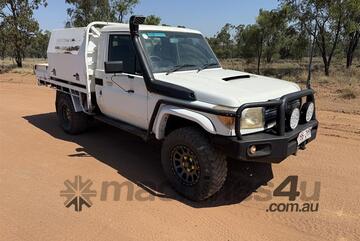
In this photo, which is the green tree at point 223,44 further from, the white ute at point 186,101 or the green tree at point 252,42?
the white ute at point 186,101

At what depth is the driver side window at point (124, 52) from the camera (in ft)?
17.4

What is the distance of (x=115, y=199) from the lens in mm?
4461

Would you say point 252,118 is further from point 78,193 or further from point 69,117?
point 69,117

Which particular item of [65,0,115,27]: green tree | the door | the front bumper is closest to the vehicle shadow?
the door

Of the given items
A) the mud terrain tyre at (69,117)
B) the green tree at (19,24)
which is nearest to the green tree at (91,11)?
the green tree at (19,24)

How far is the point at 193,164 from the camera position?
14.3ft

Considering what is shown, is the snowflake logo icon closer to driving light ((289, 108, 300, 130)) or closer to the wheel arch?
the wheel arch

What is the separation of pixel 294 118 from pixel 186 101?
125 centimetres

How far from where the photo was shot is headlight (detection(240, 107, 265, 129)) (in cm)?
397

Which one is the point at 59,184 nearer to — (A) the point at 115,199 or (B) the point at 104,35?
(A) the point at 115,199

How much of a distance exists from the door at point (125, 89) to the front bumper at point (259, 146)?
1.50 meters

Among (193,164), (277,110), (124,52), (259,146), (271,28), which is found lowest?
(193,164)


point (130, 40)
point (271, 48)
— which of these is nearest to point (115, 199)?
point (130, 40)

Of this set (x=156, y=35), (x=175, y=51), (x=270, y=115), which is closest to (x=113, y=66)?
(x=156, y=35)
